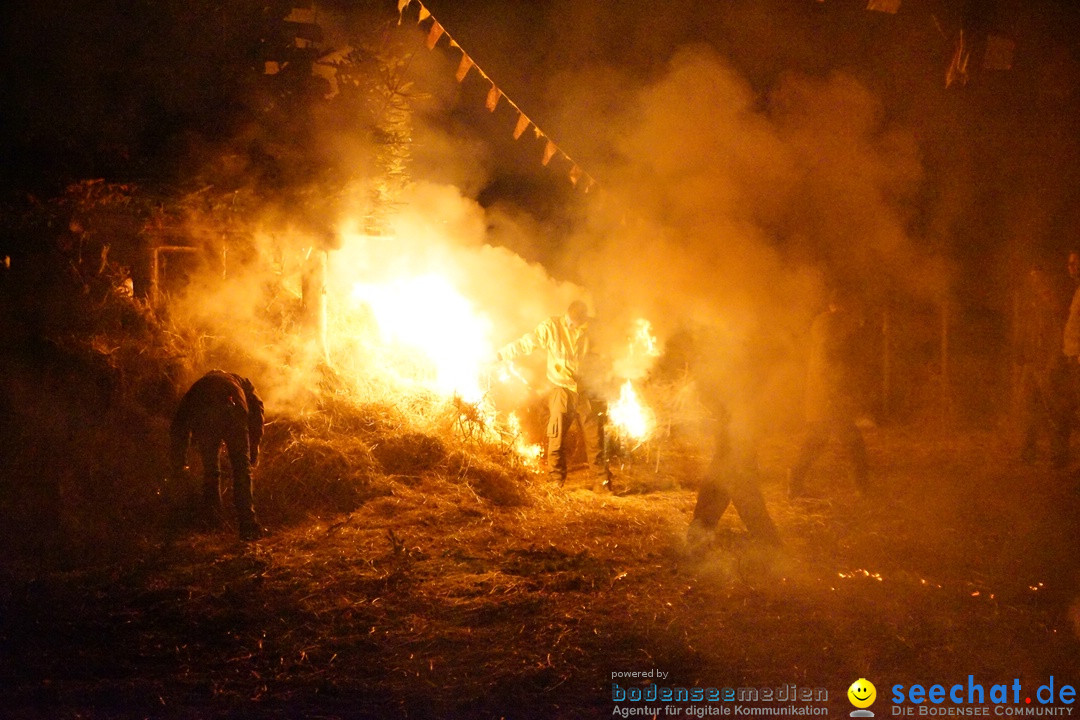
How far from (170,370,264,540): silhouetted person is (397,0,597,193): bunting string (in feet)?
Answer: 14.8

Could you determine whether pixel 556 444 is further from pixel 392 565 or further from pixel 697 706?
pixel 697 706

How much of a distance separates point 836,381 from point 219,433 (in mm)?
5568

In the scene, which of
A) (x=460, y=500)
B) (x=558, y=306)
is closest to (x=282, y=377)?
(x=460, y=500)

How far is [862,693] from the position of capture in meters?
3.58

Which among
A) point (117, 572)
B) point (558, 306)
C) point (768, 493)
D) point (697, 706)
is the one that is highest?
point (558, 306)

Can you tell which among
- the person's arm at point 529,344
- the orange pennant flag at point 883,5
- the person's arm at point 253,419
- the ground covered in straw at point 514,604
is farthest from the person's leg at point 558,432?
the orange pennant flag at point 883,5

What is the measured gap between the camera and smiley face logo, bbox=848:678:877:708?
139 inches

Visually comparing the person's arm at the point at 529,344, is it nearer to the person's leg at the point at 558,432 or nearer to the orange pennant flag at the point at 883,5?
the person's leg at the point at 558,432

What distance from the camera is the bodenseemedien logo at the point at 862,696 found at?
345cm

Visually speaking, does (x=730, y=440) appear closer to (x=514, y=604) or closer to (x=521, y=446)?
(x=514, y=604)

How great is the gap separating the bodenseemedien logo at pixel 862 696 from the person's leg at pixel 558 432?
4.93 meters

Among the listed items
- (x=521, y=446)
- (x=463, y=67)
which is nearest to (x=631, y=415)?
(x=521, y=446)

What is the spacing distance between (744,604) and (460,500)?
10.7 ft

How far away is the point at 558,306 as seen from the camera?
1112cm
